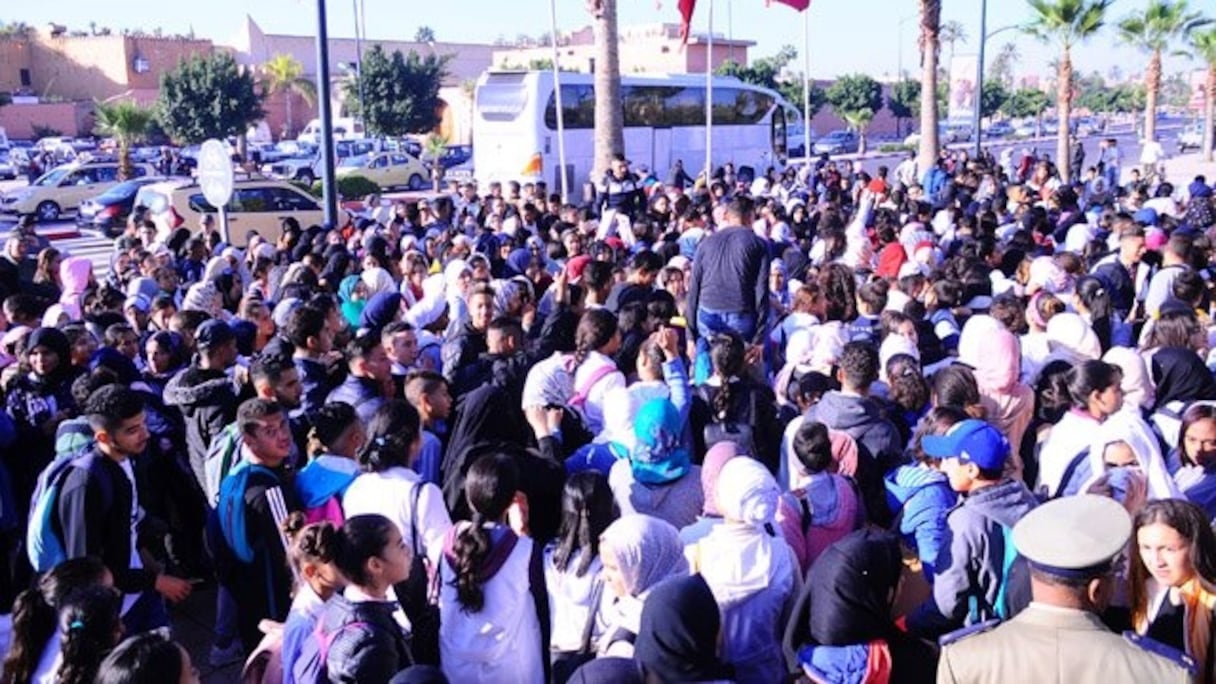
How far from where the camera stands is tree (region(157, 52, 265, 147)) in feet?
141

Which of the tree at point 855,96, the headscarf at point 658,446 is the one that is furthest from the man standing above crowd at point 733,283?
the tree at point 855,96

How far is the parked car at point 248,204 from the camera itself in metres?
18.1

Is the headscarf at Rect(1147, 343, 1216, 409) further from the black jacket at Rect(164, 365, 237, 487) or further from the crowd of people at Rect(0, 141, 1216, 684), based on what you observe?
the black jacket at Rect(164, 365, 237, 487)

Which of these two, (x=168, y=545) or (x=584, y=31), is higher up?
(x=584, y=31)

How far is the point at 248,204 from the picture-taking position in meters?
18.4

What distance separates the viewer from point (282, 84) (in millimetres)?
58938

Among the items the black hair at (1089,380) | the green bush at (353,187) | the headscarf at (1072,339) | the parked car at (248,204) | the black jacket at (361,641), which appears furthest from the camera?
the green bush at (353,187)

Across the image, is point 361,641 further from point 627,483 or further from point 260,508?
point 627,483

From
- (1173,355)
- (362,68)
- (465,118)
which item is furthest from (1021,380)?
(465,118)

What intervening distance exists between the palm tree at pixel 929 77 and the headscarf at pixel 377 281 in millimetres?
21227

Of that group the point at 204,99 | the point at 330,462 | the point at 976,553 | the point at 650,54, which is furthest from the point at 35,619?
the point at 650,54

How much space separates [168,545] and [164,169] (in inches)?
1406

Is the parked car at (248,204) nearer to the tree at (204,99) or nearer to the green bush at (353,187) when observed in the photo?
the green bush at (353,187)

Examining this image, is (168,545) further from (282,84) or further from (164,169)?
(282,84)
